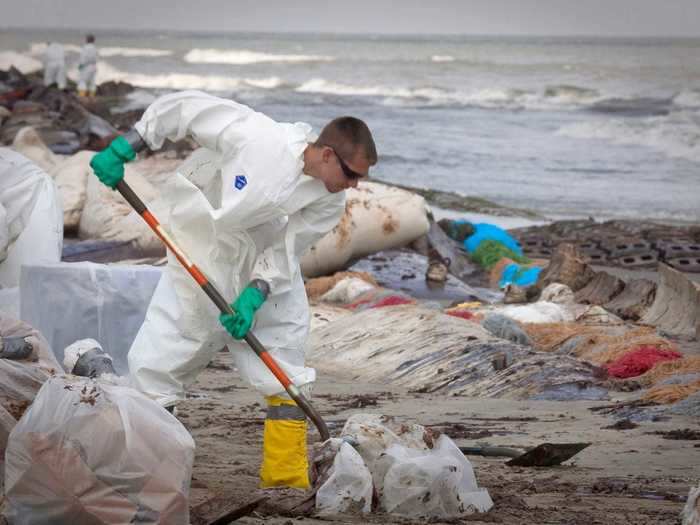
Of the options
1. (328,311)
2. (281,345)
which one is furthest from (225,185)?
(328,311)

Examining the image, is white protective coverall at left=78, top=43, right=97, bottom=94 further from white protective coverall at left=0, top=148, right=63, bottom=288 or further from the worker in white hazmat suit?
the worker in white hazmat suit

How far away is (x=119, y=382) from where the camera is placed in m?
4.73

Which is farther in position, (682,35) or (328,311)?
(682,35)

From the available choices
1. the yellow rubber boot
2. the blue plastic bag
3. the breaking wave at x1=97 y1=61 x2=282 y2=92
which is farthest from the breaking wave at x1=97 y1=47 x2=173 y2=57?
the yellow rubber boot

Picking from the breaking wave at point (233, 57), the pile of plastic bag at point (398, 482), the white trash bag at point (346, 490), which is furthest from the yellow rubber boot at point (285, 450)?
the breaking wave at point (233, 57)

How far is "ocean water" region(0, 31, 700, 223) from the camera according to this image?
18.1 metres

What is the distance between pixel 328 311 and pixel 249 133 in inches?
172

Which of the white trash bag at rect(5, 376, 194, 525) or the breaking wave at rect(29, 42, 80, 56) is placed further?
the breaking wave at rect(29, 42, 80, 56)

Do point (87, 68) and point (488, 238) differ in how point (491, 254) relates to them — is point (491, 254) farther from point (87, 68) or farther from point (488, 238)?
point (87, 68)

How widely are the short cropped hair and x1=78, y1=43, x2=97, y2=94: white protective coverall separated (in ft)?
50.5

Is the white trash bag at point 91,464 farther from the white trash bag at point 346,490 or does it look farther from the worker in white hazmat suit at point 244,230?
the worker in white hazmat suit at point 244,230

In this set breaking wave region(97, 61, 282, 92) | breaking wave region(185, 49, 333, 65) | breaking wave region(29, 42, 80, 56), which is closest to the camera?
breaking wave region(29, 42, 80, 56)

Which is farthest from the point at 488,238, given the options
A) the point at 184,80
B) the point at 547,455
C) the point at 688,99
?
the point at 184,80

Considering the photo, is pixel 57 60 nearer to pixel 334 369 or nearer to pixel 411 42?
pixel 411 42
